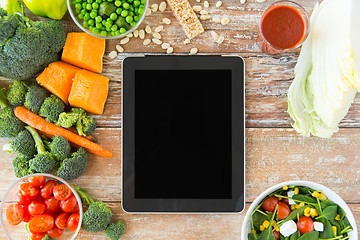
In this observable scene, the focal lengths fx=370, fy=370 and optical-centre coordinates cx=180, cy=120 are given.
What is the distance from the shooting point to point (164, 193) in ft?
3.76

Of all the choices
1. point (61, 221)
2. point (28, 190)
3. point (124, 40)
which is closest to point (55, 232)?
point (61, 221)

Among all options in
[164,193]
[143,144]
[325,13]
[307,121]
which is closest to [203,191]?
[164,193]

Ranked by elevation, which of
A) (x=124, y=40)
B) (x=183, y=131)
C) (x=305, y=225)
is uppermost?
(x=124, y=40)

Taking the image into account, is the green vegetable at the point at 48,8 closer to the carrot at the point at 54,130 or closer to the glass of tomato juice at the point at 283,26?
the carrot at the point at 54,130

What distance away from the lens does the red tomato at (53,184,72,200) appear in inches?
42.4

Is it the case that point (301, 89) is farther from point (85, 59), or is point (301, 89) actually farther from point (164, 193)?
point (85, 59)

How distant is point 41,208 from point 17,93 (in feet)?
1.16

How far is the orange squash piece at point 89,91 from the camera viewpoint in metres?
1.13

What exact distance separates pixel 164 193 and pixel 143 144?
0.54ft

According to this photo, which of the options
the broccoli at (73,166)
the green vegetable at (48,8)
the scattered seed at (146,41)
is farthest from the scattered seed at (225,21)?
the broccoli at (73,166)

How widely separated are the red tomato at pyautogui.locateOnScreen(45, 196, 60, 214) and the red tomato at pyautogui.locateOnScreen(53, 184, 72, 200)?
0.02m

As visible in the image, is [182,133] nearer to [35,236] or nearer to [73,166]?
[73,166]

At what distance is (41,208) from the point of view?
108 cm

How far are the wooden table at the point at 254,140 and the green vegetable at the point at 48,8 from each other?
177 mm
